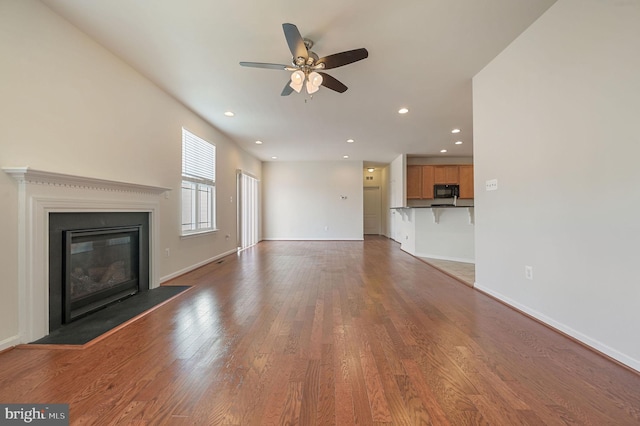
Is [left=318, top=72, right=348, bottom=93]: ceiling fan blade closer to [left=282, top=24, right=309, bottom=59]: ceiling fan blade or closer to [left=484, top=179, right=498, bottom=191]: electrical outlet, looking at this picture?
[left=282, top=24, right=309, bottom=59]: ceiling fan blade

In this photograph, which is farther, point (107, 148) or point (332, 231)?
point (332, 231)

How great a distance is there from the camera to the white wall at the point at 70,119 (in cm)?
192

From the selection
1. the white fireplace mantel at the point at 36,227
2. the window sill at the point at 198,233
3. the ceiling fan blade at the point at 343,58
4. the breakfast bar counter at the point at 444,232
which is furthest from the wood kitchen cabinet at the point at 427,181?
the white fireplace mantel at the point at 36,227

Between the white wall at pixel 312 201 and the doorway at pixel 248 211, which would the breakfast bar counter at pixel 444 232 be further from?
the doorway at pixel 248 211

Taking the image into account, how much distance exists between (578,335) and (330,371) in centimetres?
189

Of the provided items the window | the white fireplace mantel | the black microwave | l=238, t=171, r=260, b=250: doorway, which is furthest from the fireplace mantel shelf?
the black microwave

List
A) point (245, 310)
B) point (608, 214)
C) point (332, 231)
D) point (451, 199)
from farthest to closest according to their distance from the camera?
point (332, 231)
point (451, 199)
point (245, 310)
point (608, 214)

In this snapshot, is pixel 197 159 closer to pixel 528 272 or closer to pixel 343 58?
pixel 343 58

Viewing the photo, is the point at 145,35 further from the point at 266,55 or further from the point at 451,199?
the point at 451,199

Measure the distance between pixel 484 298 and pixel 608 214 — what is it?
60.7 inches

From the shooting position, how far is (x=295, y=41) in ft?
7.29

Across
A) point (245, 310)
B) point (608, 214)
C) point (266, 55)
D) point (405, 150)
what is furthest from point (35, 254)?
point (405, 150)

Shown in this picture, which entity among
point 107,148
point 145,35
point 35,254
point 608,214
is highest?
point 145,35

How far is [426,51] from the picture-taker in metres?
2.79
